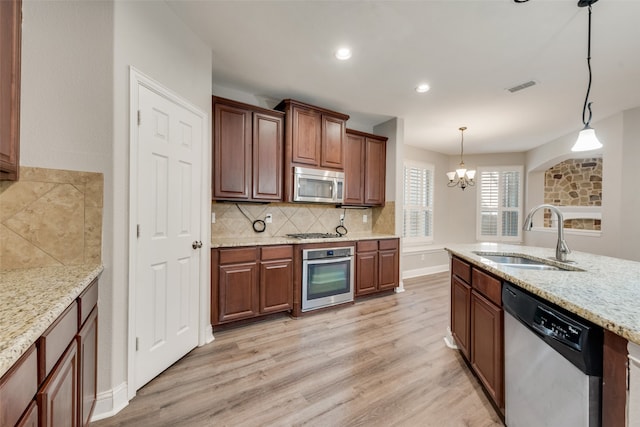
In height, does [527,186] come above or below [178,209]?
above

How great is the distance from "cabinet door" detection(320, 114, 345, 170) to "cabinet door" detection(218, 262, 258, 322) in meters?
1.68

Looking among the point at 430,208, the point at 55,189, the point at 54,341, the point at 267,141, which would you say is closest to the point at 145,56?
the point at 55,189

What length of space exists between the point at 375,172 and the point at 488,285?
9.04ft

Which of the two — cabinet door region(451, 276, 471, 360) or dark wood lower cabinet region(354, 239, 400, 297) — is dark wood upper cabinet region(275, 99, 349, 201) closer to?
dark wood lower cabinet region(354, 239, 400, 297)

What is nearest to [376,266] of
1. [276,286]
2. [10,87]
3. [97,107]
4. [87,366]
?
[276,286]

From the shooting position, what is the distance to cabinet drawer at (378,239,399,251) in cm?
391

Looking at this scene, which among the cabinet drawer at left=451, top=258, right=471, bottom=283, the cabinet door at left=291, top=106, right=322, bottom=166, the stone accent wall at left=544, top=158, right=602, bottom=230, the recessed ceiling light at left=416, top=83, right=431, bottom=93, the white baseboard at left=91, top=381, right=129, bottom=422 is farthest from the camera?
the stone accent wall at left=544, top=158, right=602, bottom=230

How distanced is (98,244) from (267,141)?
203 centimetres

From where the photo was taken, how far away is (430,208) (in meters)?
5.82

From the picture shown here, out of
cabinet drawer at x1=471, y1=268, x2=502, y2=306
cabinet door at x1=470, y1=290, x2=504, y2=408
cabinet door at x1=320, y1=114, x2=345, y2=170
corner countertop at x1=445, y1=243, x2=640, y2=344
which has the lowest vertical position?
cabinet door at x1=470, y1=290, x2=504, y2=408

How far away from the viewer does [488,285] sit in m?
1.73

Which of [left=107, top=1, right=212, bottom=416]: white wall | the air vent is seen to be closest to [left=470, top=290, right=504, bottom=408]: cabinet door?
[left=107, top=1, right=212, bottom=416]: white wall

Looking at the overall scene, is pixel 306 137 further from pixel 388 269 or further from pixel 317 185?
pixel 388 269

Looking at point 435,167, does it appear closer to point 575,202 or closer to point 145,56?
point 575,202
